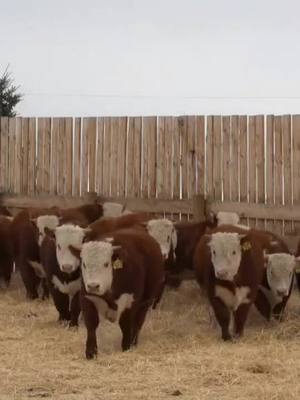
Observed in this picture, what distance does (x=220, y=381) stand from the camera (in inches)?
293

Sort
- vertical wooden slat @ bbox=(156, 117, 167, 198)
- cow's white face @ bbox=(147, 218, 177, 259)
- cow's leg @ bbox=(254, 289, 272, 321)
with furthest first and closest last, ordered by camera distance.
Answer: vertical wooden slat @ bbox=(156, 117, 167, 198)
cow's white face @ bbox=(147, 218, 177, 259)
cow's leg @ bbox=(254, 289, 272, 321)

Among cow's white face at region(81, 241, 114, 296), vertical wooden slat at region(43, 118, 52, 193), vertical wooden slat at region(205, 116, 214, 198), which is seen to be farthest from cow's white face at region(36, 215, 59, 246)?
vertical wooden slat at region(43, 118, 52, 193)

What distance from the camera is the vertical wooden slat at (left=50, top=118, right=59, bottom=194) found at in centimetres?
1502

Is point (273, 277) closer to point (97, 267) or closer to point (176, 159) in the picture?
point (97, 267)

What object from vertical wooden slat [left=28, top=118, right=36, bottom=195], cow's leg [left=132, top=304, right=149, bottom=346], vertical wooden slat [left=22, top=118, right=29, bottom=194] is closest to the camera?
cow's leg [left=132, top=304, right=149, bottom=346]

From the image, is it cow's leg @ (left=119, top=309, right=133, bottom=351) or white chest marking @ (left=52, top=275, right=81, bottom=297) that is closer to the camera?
cow's leg @ (left=119, top=309, right=133, bottom=351)

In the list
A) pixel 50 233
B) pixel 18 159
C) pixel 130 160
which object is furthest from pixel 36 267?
pixel 18 159

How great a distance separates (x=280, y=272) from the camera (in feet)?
32.7

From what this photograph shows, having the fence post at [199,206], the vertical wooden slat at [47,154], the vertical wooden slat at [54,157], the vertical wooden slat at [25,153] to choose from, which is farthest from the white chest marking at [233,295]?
the vertical wooden slat at [25,153]

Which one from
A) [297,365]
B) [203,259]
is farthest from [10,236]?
[297,365]

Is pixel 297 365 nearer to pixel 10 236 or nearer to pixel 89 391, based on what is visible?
pixel 89 391

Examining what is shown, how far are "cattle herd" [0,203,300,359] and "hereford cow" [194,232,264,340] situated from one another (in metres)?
0.01

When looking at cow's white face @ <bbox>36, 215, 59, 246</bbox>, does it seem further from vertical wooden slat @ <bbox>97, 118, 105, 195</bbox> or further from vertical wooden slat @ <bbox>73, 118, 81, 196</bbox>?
vertical wooden slat @ <bbox>73, 118, 81, 196</bbox>

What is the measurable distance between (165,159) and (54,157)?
235 centimetres
